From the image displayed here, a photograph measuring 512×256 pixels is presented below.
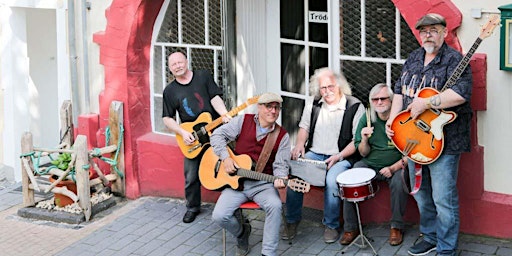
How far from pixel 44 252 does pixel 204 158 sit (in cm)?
182

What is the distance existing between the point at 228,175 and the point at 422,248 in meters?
1.80

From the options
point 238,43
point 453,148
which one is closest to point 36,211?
point 238,43

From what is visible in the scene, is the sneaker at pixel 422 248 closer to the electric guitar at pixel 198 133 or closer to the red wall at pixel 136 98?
the electric guitar at pixel 198 133

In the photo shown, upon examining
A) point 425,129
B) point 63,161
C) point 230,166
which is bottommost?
point 63,161


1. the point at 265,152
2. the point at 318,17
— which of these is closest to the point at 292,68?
the point at 318,17

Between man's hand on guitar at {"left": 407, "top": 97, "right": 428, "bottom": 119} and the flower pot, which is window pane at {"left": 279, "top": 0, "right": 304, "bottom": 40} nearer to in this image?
man's hand on guitar at {"left": 407, "top": 97, "right": 428, "bottom": 119}

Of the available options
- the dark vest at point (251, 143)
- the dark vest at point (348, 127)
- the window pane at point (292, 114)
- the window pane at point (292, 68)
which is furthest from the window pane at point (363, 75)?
the dark vest at point (251, 143)

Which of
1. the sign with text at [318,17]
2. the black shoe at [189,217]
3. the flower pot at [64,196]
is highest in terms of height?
the sign with text at [318,17]

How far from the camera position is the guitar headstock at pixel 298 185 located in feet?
25.5

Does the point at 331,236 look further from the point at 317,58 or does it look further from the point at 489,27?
the point at 489,27

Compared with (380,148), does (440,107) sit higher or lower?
higher

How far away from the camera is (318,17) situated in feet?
30.0

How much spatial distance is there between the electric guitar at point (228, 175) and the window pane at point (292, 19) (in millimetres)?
1616

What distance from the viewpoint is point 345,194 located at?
781 cm
